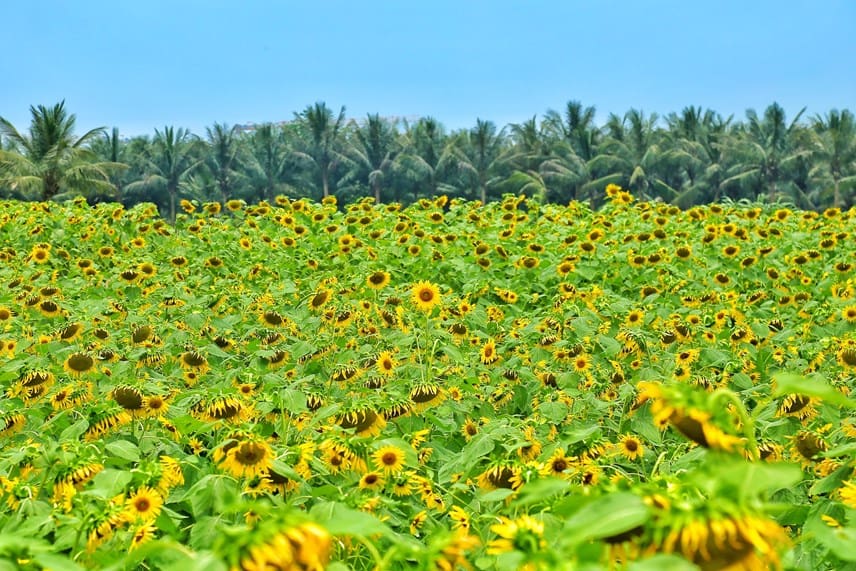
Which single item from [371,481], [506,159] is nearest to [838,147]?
[506,159]

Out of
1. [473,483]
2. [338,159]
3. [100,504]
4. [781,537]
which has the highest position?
[338,159]

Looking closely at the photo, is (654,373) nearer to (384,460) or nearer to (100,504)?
(384,460)

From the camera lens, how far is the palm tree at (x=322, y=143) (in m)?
47.6

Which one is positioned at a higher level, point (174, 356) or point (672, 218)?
point (672, 218)

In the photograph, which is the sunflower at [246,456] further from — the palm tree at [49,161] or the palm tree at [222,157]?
the palm tree at [222,157]

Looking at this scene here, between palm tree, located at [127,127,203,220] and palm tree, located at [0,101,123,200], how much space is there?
14.9 meters

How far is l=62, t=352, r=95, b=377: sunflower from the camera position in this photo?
3355mm

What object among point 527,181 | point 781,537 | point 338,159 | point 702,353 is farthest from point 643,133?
point 781,537

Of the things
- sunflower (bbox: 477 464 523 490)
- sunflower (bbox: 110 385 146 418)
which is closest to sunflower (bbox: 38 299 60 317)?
sunflower (bbox: 110 385 146 418)

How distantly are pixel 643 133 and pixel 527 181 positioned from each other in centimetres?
796

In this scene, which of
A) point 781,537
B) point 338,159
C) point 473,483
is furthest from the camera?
point 338,159

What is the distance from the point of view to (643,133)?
44.2 meters

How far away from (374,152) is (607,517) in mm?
48765

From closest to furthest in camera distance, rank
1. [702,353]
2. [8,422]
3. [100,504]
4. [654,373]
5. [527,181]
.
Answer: [100,504] < [8,422] < [654,373] < [702,353] < [527,181]
